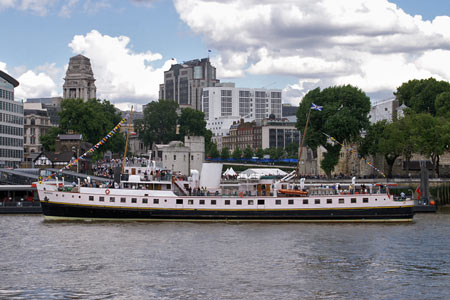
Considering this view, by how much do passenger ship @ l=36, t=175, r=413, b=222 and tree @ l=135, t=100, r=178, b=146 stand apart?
329ft

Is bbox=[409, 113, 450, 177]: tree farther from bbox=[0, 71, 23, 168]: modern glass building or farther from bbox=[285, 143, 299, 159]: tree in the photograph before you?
bbox=[285, 143, 299, 159]: tree

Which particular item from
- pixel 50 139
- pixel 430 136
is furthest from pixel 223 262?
pixel 50 139

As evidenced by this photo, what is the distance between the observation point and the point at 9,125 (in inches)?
4503

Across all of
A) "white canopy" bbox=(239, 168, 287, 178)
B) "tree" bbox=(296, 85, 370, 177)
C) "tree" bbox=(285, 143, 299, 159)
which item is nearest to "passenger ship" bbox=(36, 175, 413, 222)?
"tree" bbox=(296, 85, 370, 177)

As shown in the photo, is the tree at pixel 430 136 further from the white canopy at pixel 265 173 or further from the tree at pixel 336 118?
the white canopy at pixel 265 173

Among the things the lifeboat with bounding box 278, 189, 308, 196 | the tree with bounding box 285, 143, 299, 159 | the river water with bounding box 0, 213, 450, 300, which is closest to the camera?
the river water with bounding box 0, 213, 450, 300

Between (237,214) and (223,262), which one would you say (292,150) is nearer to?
(237,214)

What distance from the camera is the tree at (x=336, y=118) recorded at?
95.7 meters

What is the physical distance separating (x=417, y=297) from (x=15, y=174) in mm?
57769

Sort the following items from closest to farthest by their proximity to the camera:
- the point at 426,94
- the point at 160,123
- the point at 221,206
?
the point at 221,206
the point at 426,94
the point at 160,123

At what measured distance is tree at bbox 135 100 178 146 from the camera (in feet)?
530

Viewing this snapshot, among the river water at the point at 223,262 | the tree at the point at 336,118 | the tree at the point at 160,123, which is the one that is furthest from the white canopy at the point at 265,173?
the tree at the point at 160,123

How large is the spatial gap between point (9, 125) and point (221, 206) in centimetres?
6460

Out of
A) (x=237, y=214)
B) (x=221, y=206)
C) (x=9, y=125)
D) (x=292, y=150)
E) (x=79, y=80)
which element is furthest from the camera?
(x=79, y=80)
